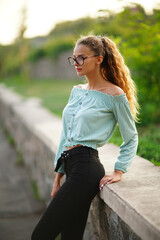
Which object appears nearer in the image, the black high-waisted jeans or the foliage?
the black high-waisted jeans

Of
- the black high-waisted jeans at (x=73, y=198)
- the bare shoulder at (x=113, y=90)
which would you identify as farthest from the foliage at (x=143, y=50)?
the black high-waisted jeans at (x=73, y=198)

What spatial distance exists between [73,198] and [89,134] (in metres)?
0.43

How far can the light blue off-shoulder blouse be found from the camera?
2.11m

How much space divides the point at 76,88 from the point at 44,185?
2.53 metres

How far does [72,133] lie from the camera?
2.22 m

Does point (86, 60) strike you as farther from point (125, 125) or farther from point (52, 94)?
point (52, 94)

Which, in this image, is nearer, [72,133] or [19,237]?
[72,133]

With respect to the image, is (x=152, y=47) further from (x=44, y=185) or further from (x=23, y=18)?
(x=23, y=18)

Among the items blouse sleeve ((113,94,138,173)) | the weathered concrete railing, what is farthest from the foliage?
blouse sleeve ((113,94,138,173))

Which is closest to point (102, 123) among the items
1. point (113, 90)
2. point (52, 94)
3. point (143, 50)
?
point (113, 90)

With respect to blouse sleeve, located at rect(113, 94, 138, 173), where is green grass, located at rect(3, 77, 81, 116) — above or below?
below

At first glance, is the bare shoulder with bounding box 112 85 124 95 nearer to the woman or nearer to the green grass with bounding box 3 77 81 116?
the woman

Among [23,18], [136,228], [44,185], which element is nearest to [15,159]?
[44,185]

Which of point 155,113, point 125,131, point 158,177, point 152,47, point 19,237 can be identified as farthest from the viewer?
point 155,113
